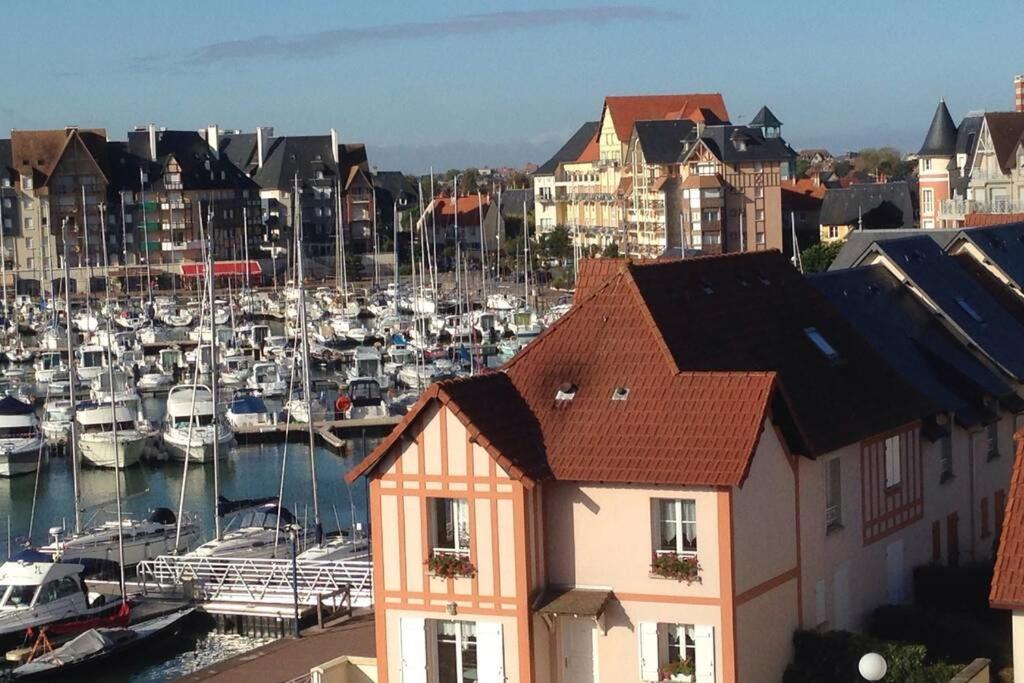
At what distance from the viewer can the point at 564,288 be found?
112 metres

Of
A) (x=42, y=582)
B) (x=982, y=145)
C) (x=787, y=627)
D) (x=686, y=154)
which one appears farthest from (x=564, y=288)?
(x=787, y=627)

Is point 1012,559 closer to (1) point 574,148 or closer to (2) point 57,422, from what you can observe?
(2) point 57,422

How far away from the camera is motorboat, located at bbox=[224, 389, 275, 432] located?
6569 centimetres

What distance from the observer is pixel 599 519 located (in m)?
22.6

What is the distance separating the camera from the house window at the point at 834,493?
25203mm

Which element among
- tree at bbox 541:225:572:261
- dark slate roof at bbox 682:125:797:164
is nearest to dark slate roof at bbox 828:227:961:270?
dark slate roof at bbox 682:125:797:164

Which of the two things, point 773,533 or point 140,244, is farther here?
point 140,244

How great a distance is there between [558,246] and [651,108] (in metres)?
13.4

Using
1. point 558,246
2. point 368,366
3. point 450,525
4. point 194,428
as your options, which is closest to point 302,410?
point 194,428

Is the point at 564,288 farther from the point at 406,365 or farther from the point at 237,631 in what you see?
the point at 237,631

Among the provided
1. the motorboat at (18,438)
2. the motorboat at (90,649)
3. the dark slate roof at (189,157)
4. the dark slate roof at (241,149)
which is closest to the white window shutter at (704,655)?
the motorboat at (90,649)

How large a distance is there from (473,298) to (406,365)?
1066 inches

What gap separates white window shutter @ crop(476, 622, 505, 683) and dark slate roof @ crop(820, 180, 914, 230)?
9148cm

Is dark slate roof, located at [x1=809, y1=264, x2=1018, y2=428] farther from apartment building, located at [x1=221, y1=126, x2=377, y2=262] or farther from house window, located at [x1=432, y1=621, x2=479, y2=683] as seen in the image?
apartment building, located at [x1=221, y1=126, x2=377, y2=262]
